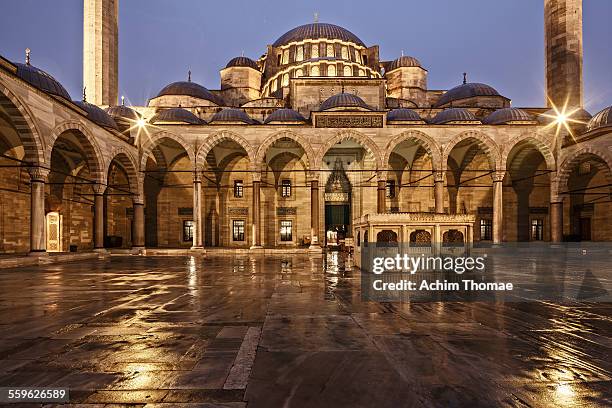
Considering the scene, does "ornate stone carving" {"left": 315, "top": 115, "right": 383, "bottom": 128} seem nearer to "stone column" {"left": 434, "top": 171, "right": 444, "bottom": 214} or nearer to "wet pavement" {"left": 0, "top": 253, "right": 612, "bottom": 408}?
"stone column" {"left": 434, "top": 171, "right": 444, "bottom": 214}

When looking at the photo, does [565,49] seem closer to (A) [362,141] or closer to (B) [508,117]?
(B) [508,117]

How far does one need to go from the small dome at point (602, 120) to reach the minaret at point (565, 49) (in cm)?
638


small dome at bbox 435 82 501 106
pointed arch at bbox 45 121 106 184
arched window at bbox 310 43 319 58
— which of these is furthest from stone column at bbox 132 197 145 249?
small dome at bbox 435 82 501 106

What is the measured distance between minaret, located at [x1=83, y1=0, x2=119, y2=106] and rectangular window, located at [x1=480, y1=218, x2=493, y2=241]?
2756cm

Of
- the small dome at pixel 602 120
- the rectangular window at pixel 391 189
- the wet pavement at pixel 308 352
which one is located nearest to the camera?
the wet pavement at pixel 308 352

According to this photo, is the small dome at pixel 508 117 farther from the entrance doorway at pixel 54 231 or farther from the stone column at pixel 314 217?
the entrance doorway at pixel 54 231

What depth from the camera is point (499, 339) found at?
332 cm

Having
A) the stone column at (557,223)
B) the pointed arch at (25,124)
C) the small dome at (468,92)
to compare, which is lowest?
the stone column at (557,223)

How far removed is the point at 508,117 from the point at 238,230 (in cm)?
1824

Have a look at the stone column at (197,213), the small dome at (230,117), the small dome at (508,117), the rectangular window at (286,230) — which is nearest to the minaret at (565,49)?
the small dome at (508,117)

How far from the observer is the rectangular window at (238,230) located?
952 inches

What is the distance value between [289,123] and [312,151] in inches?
87.0

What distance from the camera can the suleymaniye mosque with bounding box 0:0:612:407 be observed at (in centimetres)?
255

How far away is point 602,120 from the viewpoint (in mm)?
18250
